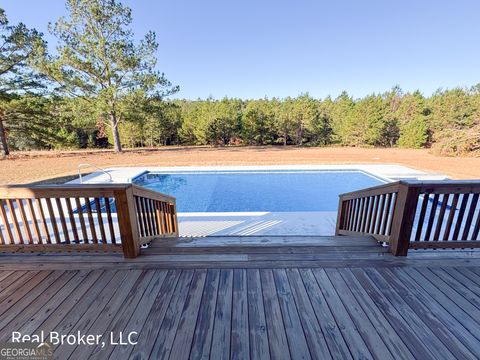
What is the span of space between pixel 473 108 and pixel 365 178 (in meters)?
17.5

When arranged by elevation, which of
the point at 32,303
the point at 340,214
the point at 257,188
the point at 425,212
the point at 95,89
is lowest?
the point at 257,188

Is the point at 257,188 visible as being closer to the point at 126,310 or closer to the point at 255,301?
the point at 255,301

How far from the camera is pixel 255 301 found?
5.53 feet

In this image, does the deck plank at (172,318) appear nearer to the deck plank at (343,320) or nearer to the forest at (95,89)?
the deck plank at (343,320)

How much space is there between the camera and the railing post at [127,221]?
206 centimetres

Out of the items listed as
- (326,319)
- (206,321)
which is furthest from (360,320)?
(206,321)

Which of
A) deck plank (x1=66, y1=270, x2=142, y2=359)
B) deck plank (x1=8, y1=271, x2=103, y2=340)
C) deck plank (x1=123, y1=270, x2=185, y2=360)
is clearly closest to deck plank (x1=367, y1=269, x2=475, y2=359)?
deck plank (x1=123, y1=270, x2=185, y2=360)

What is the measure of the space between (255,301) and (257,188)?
7.17 meters

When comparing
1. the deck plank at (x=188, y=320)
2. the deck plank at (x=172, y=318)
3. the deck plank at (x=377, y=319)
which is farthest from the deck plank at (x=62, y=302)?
the deck plank at (x=377, y=319)

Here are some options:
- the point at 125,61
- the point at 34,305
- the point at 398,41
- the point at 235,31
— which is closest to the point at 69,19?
the point at 125,61

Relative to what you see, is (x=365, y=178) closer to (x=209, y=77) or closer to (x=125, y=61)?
(x=125, y=61)

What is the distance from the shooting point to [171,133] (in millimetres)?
24203

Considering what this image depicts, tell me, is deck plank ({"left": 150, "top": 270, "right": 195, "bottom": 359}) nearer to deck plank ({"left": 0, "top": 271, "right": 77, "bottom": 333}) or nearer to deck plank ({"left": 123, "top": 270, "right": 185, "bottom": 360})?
deck plank ({"left": 123, "top": 270, "right": 185, "bottom": 360})

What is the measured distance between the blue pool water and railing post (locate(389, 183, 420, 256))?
467cm
